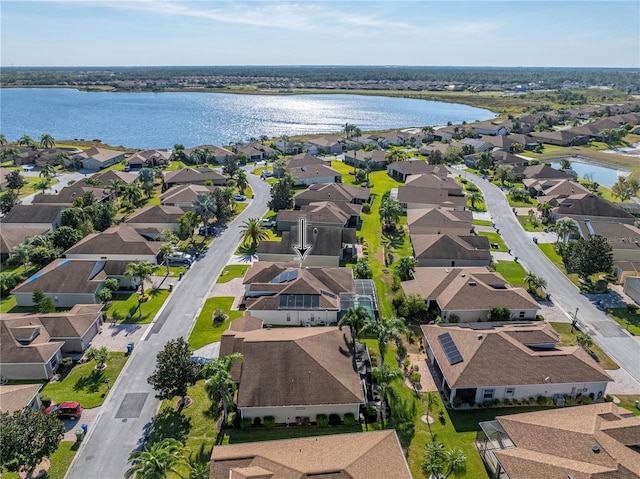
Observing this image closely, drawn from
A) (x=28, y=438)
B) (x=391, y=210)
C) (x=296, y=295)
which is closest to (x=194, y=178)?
(x=391, y=210)

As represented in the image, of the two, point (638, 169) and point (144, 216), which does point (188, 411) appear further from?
point (638, 169)

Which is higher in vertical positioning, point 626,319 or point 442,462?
point 442,462

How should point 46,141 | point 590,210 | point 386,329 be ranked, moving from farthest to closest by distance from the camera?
1. point 46,141
2. point 590,210
3. point 386,329

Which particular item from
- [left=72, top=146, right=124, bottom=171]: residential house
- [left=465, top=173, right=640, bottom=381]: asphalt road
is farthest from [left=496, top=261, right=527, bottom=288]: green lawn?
[left=72, top=146, right=124, bottom=171]: residential house

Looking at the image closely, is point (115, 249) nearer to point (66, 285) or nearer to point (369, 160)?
point (66, 285)

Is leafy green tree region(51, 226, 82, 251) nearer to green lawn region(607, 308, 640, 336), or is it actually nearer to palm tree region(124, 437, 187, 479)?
palm tree region(124, 437, 187, 479)
